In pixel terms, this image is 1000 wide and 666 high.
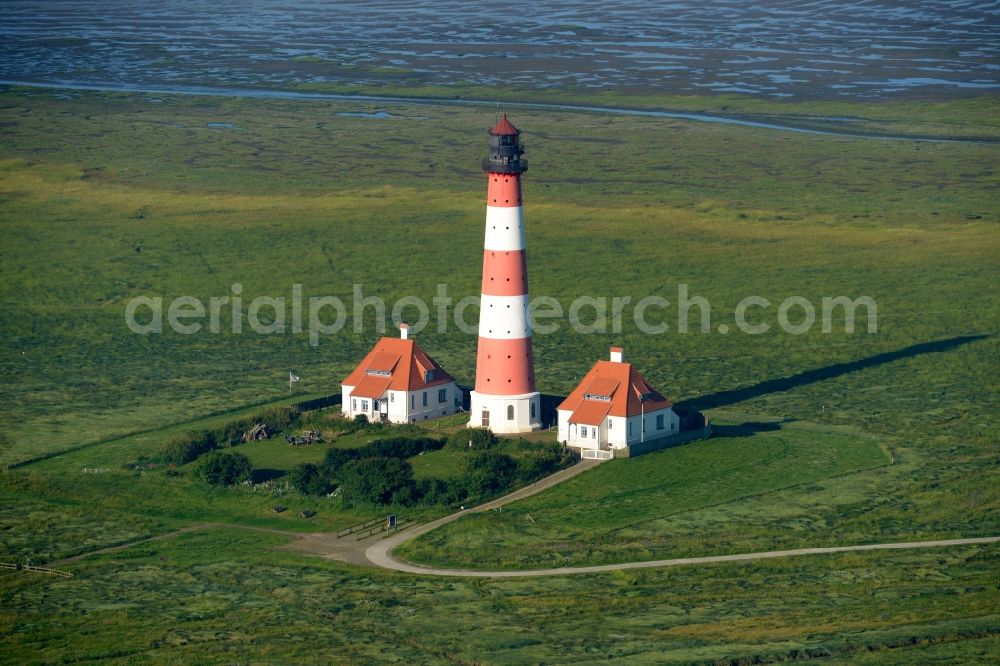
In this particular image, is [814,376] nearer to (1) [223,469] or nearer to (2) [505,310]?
(2) [505,310]

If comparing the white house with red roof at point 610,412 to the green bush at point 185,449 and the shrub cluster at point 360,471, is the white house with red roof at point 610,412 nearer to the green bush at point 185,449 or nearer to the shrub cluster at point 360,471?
the shrub cluster at point 360,471

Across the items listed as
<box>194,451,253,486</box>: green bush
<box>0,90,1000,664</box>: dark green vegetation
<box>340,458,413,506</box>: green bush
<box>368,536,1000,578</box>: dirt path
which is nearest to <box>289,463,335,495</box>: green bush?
<box>0,90,1000,664</box>: dark green vegetation

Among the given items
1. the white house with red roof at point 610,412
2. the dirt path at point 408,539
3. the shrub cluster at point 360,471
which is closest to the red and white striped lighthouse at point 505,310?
the white house with red roof at point 610,412

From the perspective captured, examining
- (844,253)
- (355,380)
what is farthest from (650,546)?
(844,253)

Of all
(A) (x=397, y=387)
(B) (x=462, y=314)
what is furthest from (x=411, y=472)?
(B) (x=462, y=314)

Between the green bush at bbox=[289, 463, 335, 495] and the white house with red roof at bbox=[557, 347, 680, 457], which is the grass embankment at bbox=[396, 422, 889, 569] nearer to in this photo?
the white house with red roof at bbox=[557, 347, 680, 457]

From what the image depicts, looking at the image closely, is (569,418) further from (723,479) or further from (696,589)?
(696,589)
